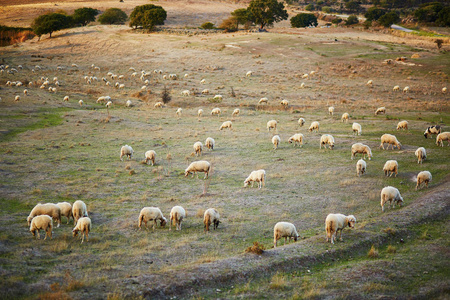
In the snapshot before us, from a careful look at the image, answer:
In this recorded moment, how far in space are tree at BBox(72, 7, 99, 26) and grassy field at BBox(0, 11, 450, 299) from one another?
6263 centimetres

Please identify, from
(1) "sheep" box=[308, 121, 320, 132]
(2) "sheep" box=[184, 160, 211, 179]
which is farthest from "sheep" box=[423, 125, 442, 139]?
(2) "sheep" box=[184, 160, 211, 179]

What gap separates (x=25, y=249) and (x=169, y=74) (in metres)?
56.2

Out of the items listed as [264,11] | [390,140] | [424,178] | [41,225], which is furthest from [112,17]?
[424,178]

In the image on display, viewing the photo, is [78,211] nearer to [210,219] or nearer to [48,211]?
[48,211]

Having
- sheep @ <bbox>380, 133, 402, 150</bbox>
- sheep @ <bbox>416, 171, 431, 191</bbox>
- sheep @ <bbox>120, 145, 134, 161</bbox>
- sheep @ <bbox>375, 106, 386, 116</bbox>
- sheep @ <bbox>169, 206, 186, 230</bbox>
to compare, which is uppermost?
sheep @ <bbox>375, 106, 386, 116</bbox>

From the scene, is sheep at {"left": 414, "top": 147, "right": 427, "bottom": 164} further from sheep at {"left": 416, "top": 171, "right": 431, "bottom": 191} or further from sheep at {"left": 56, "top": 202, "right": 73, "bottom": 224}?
sheep at {"left": 56, "top": 202, "right": 73, "bottom": 224}

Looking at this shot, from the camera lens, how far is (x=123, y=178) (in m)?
23.5

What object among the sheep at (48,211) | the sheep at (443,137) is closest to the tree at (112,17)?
the sheep at (443,137)

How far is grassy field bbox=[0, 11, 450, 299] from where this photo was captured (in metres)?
11.3

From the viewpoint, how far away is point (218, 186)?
22.1 metres

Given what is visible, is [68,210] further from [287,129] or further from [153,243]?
[287,129]

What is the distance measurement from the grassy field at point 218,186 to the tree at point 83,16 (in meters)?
62.6

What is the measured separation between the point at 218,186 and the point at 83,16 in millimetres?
112766

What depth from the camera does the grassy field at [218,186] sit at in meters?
11.3
